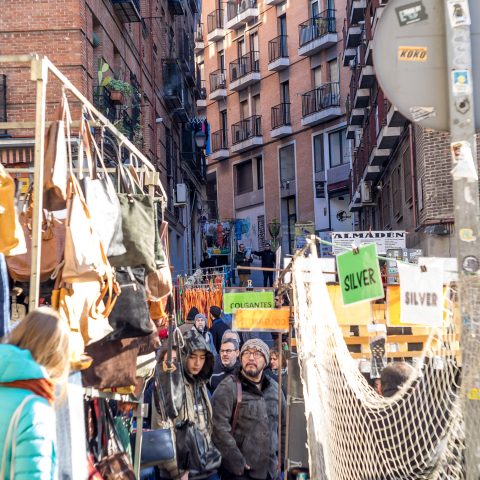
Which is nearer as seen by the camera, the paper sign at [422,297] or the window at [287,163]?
the paper sign at [422,297]

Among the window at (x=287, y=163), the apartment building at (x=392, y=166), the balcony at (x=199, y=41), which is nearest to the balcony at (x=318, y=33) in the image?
the window at (x=287, y=163)

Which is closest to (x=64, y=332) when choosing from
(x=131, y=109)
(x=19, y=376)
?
(x=19, y=376)

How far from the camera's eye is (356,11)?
31641 millimetres

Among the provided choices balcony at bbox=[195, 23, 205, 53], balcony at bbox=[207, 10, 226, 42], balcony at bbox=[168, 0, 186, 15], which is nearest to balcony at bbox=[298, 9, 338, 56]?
balcony at bbox=[207, 10, 226, 42]

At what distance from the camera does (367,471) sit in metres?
5.41

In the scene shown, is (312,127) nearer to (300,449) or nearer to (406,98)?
(300,449)

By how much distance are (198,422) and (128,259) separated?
2.45m

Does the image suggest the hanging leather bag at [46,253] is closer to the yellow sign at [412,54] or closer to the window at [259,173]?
the yellow sign at [412,54]

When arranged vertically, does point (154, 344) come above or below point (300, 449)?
above

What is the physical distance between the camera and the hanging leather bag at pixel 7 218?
4.22 metres

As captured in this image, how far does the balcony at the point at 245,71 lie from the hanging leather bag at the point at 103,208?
43.8m

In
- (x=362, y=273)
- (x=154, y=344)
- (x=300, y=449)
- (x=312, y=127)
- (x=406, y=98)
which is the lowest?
(x=300, y=449)

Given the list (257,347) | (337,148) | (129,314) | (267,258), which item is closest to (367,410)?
(129,314)

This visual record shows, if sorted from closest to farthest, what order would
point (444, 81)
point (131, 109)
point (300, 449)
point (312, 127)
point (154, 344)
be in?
point (444, 81) < point (154, 344) < point (300, 449) < point (131, 109) < point (312, 127)
